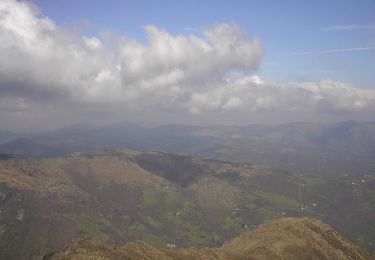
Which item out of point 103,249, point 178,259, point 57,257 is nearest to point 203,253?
point 178,259

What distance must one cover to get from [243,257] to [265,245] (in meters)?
21.9

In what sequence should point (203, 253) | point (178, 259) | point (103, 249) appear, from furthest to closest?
point (203, 253) < point (178, 259) < point (103, 249)

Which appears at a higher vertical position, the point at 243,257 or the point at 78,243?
the point at 78,243

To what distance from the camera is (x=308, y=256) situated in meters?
190

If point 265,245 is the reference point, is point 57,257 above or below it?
above

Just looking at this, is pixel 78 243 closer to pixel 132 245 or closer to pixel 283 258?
pixel 132 245

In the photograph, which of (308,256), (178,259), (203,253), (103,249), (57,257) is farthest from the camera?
(308,256)

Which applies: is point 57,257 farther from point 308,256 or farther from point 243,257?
point 308,256

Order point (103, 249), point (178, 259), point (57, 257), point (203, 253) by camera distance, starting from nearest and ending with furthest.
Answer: point (57, 257), point (103, 249), point (178, 259), point (203, 253)

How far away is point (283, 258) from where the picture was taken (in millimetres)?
182625

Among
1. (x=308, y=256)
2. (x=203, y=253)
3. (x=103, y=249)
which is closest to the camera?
(x=103, y=249)

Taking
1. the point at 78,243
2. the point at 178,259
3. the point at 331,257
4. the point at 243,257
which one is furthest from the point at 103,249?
the point at 331,257

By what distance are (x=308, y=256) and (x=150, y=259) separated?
263 feet

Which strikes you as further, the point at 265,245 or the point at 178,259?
the point at 265,245
